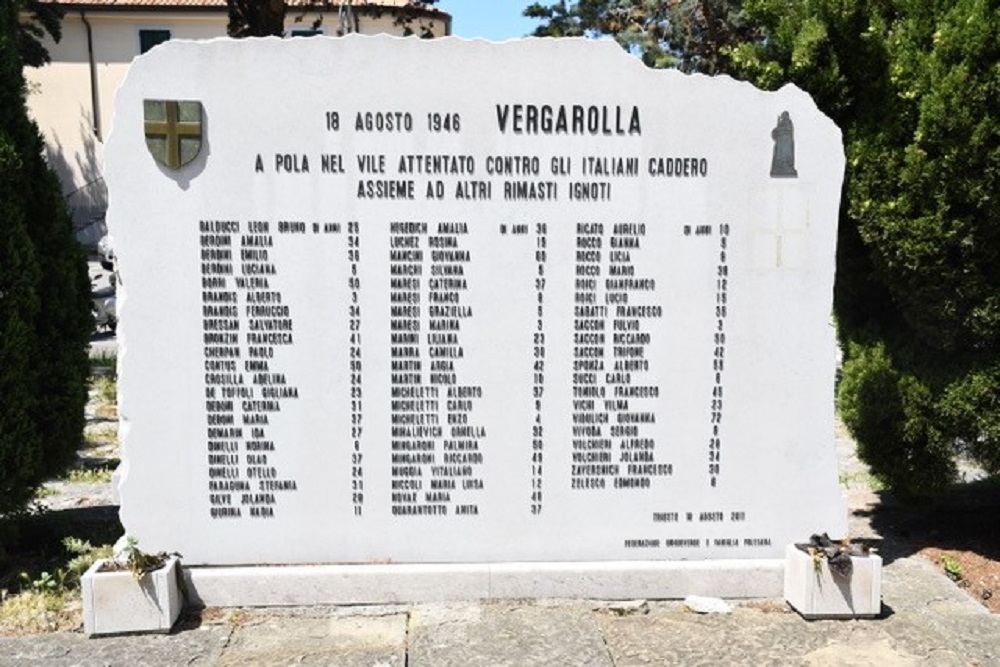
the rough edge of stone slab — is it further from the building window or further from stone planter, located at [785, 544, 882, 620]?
the building window

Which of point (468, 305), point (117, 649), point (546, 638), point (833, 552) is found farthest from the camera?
point (468, 305)

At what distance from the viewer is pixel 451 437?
17.0 ft

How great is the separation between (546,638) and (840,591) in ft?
5.66

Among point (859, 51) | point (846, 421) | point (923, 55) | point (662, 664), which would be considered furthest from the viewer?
point (846, 421)

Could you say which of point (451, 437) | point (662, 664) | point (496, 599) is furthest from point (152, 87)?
point (662, 664)

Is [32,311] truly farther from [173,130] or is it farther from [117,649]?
[117,649]

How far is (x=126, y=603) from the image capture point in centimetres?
471

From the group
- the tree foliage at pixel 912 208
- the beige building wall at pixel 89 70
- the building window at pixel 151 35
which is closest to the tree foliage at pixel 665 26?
the tree foliage at pixel 912 208

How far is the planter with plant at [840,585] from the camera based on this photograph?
4930mm

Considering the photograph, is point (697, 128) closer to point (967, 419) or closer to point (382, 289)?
point (382, 289)

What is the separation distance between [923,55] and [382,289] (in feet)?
11.8

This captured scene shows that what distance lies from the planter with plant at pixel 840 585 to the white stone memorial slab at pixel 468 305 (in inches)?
13.8

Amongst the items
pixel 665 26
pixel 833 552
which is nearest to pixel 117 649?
pixel 833 552

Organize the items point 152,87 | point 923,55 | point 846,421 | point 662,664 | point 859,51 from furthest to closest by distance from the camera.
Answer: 1. point 846,421
2. point 859,51
3. point 923,55
4. point 152,87
5. point 662,664
